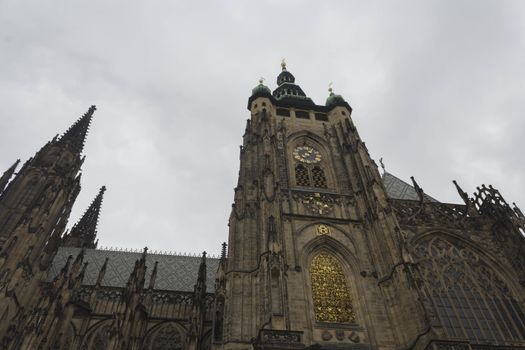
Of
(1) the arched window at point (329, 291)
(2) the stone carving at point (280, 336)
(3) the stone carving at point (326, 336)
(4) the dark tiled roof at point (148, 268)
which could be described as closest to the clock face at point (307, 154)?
(1) the arched window at point (329, 291)

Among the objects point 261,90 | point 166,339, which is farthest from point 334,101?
point 166,339

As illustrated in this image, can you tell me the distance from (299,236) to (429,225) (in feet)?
23.6

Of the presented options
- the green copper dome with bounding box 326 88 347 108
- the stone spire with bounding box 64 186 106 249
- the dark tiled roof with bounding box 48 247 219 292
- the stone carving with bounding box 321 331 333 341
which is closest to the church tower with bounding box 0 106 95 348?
the dark tiled roof with bounding box 48 247 219 292

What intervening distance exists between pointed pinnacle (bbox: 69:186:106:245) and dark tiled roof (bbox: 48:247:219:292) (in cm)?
595

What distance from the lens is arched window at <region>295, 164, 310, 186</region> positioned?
79.9ft

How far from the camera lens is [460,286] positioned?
63.0ft

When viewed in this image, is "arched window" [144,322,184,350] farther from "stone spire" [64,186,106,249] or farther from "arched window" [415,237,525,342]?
"stone spire" [64,186,106,249]

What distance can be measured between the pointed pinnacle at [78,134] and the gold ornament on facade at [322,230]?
31.1 m

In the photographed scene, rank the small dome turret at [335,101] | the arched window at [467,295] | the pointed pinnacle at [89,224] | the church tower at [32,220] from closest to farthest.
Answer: the arched window at [467,295]
the church tower at [32,220]
the small dome turret at [335,101]
the pointed pinnacle at [89,224]

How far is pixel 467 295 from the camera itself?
61.8 ft

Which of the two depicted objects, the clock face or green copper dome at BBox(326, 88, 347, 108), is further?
green copper dome at BBox(326, 88, 347, 108)

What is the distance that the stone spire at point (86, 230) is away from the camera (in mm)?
43166

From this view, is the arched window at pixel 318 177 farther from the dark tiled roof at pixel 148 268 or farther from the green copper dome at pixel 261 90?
the dark tiled roof at pixel 148 268

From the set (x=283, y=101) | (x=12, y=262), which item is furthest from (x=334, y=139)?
(x=12, y=262)
